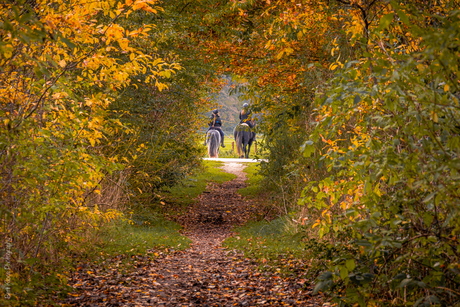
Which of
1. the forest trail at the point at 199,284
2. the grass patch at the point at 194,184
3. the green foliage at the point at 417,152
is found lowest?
the forest trail at the point at 199,284

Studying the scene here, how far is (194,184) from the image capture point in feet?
53.2

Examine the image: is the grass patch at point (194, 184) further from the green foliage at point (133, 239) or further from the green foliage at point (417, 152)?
the green foliage at point (417, 152)

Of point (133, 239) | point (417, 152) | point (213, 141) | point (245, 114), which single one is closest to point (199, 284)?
point (133, 239)

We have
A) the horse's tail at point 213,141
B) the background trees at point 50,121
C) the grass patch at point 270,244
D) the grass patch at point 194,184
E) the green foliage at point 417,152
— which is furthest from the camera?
the horse's tail at point 213,141

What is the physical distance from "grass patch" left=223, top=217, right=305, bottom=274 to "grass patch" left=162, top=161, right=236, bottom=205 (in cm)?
330

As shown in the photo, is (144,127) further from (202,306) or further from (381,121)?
(381,121)

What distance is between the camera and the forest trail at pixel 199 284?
5.02 meters

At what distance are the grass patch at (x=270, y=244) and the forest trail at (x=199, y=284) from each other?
0.82ft

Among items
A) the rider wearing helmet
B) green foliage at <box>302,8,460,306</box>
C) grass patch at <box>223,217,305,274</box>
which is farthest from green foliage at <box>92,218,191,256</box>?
green foliage at <box>302,8,460,306</box>

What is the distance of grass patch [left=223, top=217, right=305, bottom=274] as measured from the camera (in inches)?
263

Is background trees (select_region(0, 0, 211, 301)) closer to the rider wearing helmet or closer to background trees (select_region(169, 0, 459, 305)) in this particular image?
background trees (select_region(169, 0, 459, 305))

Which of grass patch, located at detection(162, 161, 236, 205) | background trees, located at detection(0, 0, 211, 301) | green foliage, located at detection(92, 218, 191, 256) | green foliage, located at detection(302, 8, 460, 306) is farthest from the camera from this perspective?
grass patch, located at detection(162, 161, 236, 205)

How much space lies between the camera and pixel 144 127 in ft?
31.2

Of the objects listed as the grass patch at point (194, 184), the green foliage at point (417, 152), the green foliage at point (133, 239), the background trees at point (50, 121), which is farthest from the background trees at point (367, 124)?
the grass patch at point (194, 184)
